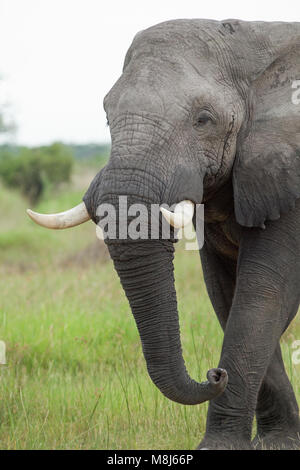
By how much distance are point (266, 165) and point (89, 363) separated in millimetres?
2586

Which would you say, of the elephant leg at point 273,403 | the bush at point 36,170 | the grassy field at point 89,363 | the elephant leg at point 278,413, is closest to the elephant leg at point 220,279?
the elephant leg at point 273,403

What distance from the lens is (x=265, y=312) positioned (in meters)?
3.80

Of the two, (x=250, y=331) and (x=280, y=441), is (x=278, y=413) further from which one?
(x=250, y=331)

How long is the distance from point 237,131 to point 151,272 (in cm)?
77

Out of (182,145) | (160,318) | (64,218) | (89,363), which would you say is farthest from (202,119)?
(89,363)

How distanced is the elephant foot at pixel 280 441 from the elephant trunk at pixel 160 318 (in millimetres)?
931

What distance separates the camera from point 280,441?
431cm

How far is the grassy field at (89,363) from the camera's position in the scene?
A: 4.44 m

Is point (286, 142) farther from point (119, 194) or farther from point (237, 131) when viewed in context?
point (119, 194)

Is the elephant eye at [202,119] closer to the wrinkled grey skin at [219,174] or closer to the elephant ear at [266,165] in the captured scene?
the wrinkled grey skin at [219,174]

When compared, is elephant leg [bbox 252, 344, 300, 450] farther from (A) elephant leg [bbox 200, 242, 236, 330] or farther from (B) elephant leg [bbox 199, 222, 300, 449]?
(B) elephant leg [bbox 199, 222, 300, 449]

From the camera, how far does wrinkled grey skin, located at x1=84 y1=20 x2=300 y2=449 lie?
11.3 ft

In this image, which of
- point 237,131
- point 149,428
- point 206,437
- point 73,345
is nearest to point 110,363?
point 73,345

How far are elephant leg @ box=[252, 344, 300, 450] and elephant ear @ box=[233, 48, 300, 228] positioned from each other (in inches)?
36.3
